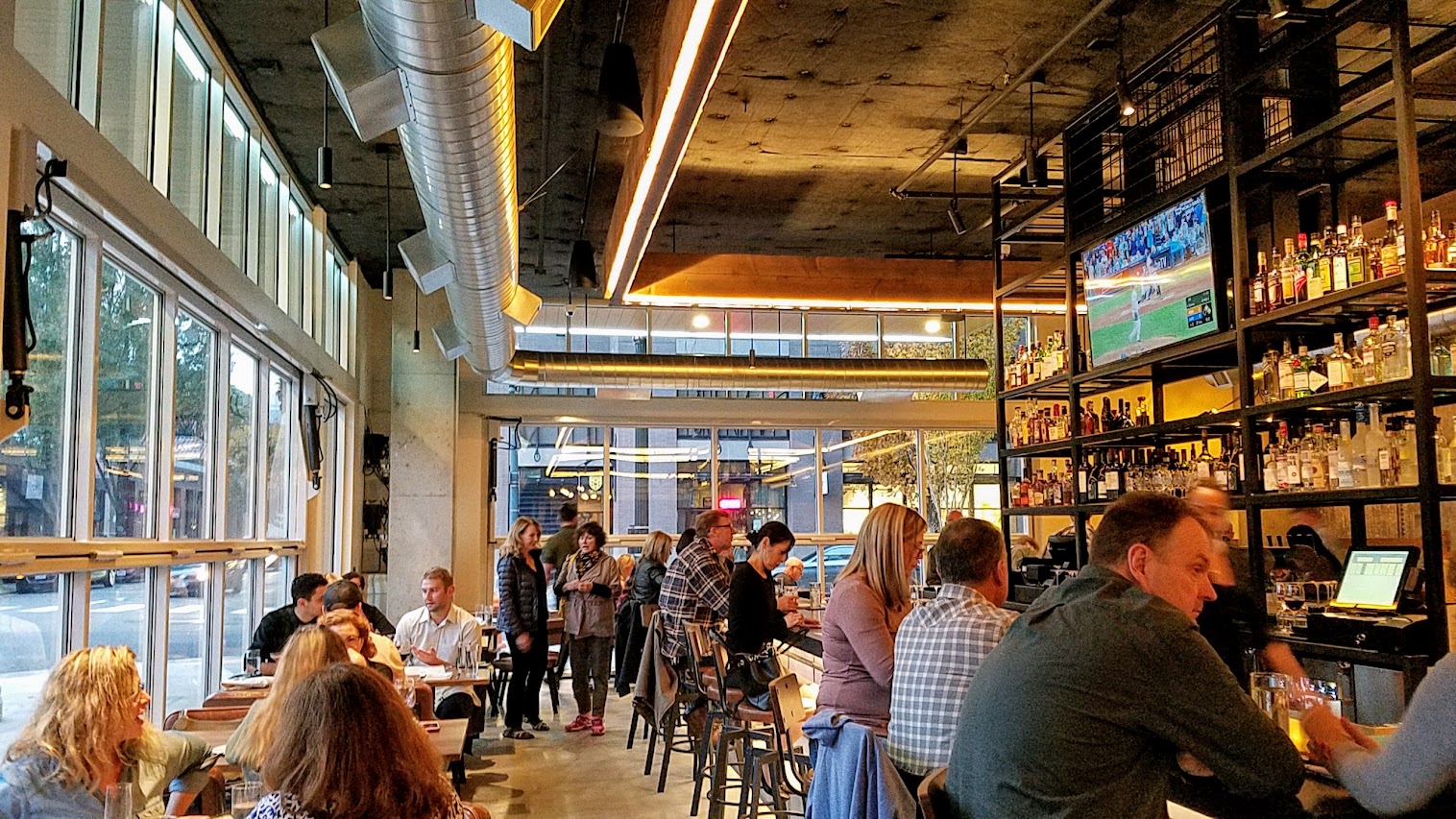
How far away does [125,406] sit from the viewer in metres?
5.70

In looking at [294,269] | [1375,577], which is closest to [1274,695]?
[1375,577]

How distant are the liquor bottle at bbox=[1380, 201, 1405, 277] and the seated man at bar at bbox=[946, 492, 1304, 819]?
8.00 ft

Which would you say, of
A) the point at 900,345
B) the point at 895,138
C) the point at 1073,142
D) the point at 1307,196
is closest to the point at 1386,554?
the point at 1307,196

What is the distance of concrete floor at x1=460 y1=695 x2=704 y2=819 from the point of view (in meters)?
6.31

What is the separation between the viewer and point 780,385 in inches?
482

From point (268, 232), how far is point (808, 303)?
4.36 meters

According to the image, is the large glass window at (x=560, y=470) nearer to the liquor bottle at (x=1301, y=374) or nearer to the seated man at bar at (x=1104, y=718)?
the liquor bottle at (x=1301, y=374)

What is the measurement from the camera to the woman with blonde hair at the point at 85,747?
2.89 m

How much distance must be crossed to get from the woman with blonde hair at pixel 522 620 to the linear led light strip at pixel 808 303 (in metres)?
2.23

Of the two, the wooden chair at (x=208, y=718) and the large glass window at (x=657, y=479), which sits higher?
the large glass window at (x=657, y=479)

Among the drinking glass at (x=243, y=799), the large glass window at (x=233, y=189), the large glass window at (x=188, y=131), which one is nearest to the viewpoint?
the drinking glass at (x=243, y=799)

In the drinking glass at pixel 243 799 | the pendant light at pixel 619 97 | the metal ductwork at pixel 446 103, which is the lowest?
the drinking glass at pixel 243 799

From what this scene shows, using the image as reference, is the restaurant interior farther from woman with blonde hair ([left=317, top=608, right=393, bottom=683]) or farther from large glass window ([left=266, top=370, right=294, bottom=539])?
woman with blonde hair ([left=317, top=608, right=393, bottom=683])

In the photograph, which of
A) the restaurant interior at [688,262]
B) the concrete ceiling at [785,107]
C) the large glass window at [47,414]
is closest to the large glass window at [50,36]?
the restaurant interior at [688,262]
